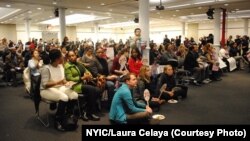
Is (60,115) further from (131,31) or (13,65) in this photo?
(131,31)

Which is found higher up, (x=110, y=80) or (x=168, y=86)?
(x=110, y=80)

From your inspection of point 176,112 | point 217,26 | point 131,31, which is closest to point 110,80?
point 176,112

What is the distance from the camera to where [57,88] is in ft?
13.1

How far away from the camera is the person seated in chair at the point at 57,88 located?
3752 mm

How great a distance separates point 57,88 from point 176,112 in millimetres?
2351

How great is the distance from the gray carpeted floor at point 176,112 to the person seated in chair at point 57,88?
306mm

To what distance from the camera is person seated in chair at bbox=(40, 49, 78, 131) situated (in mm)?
3752

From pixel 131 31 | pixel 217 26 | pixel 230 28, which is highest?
pixel 131 31

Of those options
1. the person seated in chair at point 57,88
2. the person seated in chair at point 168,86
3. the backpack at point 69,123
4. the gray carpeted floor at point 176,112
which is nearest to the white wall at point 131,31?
the gray carpeted floor at point 176,112

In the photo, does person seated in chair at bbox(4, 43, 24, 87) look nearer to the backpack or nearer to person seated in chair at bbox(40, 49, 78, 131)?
person seated in chair at bbox(40, 49, 78, 131)

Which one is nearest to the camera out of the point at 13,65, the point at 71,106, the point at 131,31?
the point at 71,106

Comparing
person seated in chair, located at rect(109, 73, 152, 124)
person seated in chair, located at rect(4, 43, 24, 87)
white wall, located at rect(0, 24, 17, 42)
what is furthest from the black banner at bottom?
white wall, located at rect(0, 24, 17, 42)

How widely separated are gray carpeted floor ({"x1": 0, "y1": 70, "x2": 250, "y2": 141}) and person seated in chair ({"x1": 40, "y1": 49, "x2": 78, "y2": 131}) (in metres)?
0.31

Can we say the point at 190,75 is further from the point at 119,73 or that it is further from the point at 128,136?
the point at 128,136
